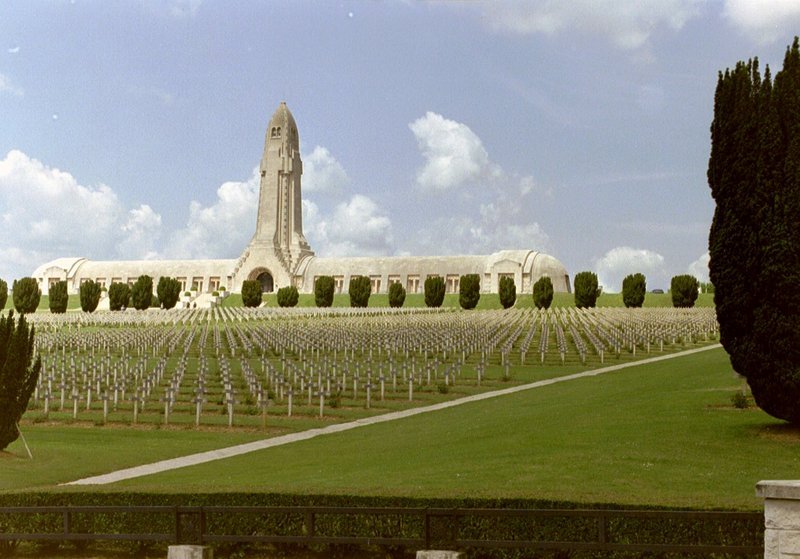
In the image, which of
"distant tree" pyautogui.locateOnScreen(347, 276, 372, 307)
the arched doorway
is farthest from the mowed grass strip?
the arched doorway

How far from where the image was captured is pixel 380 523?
1032 cm

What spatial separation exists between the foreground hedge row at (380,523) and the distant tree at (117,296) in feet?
240

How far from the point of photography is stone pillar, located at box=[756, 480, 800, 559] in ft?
24.2

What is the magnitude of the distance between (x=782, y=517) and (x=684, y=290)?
72.6 meters

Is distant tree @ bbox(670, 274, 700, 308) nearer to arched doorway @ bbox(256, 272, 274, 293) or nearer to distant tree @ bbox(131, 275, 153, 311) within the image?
distant tree @ bbox(131, 275, 153, 311)

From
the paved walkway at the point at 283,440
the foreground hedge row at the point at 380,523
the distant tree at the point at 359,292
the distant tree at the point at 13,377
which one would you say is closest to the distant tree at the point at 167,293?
the distant tree at the point at 359,292

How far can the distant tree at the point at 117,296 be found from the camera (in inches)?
3250

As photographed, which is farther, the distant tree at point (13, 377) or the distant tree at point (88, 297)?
the distant tree at point (88, 297)

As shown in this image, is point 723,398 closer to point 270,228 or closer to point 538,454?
point 538,454

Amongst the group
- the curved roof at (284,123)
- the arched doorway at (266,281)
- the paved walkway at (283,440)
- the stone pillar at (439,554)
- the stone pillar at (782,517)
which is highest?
the curved roof at (284,123)

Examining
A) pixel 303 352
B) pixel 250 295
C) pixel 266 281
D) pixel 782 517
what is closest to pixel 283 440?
pixel 782 517

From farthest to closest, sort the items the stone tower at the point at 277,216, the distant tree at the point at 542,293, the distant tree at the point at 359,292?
the stone tower at the point at 277,216
the distant tree at the point at 359,292
the distant tree at the point at 542,293

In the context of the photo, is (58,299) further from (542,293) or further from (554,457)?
(554,457)

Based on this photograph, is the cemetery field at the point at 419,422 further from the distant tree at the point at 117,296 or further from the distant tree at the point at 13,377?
the distant tree at the point at 117,296
